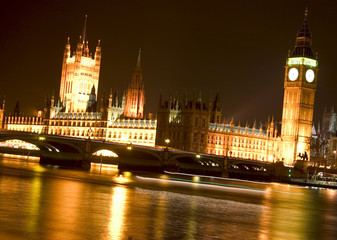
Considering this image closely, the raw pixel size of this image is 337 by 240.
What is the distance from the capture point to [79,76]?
524 feet

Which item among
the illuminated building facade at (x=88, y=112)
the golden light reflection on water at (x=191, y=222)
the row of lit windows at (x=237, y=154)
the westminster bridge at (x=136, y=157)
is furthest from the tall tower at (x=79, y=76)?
the golden light reflection on water at (x=191, y=222)

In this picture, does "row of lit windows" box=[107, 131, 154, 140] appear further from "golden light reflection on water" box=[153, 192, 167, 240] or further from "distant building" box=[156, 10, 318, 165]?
"golden light reflection on water" box=[153, 192, 167, 240]

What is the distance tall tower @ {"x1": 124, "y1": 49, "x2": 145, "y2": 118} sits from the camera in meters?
133

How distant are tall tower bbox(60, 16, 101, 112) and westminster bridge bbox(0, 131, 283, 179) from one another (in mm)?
58065

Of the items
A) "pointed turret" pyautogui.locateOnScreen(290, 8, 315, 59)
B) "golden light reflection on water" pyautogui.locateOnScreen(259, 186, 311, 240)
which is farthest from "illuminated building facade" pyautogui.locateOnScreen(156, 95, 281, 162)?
"golden light reflection on water" pyautogui.locateOnScreen(259, 186, 311, 240)

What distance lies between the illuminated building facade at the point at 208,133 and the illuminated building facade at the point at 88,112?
14.7 feet

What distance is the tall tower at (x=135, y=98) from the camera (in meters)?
133

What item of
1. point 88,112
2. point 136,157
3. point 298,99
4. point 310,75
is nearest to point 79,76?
point 88,112

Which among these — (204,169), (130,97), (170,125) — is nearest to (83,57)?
(130,97)

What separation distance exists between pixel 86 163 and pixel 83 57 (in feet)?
264


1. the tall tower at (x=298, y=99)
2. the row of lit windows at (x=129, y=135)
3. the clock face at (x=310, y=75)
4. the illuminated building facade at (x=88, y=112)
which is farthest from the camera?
the illuminated building facade at (x=88, y=112)

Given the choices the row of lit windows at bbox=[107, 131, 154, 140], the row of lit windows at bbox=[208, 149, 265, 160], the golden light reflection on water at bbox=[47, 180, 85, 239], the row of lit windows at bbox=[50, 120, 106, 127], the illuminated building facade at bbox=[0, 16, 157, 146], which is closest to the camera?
the golden light reflection on water at bbox=[47, 180, 85, 239]

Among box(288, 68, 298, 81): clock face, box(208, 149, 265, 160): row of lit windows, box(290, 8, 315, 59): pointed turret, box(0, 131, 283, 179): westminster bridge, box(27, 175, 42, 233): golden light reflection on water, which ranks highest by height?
box(290, 8, 315, 59): pointed turret

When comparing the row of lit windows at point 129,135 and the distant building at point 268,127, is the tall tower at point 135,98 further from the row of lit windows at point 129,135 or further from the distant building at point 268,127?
the distant building at point 268,127
